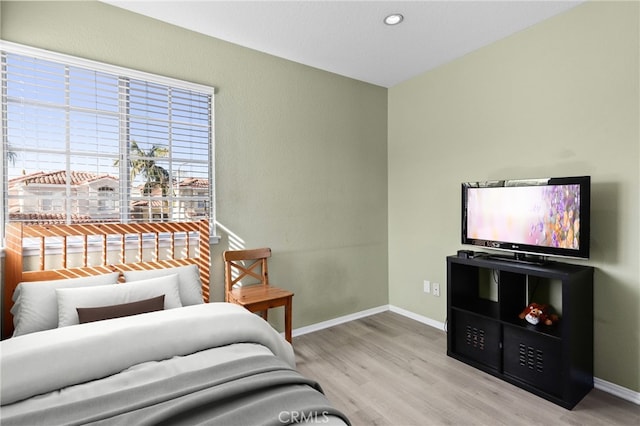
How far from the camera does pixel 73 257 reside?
220 cm

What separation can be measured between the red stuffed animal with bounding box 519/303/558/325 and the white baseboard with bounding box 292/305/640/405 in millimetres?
526

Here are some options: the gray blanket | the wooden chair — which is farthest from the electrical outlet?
the gray blanket

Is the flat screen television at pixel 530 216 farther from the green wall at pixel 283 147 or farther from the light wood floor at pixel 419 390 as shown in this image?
the green wall at pixel 283 147

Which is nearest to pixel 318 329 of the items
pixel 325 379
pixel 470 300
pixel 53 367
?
pixel 325 379

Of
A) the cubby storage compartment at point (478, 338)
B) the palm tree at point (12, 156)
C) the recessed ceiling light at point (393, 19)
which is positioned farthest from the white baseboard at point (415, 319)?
the recessed ceiling light at point (393, 19)

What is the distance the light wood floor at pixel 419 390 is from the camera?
6.35 ft

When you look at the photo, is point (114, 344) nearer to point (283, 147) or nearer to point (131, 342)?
point (131, 342)

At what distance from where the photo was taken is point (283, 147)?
10.3 feet

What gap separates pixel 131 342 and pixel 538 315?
249cm

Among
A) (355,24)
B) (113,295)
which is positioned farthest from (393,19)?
(113,295)

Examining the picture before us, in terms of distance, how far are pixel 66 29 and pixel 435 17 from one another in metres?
2.59

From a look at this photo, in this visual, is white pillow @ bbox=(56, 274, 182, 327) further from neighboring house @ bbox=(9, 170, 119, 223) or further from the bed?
neighboring house @ bbox=(9, 170, 119, 223)

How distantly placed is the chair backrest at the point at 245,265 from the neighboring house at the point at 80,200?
0.50m

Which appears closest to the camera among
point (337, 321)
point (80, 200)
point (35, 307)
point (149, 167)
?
point (35, 307)
